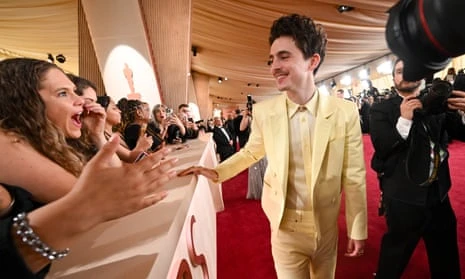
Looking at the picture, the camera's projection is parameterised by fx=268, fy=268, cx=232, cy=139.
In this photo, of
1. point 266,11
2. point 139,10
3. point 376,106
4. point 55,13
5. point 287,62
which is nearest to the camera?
point 287,62

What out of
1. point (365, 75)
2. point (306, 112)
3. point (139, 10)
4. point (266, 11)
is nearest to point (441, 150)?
point (306, 112)

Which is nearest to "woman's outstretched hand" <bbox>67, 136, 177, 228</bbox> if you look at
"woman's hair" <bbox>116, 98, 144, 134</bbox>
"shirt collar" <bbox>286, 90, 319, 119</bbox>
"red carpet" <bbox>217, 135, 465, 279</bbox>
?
"shirt collar" <bbox>286, 90, 319, 119</bbox>

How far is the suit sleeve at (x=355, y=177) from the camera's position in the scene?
3.93ft

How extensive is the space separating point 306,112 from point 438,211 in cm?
106

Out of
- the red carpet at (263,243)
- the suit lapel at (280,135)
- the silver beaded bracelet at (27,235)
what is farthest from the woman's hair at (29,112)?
the red carpet at (263,243)

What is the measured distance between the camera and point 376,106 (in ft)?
5.37

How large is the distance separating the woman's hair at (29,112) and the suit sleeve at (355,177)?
1.08 metres

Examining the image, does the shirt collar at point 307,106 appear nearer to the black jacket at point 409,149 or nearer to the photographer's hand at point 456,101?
the black jacket at point 409,149

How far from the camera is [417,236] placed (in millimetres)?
1557

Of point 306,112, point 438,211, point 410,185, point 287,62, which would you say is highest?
point 287,62

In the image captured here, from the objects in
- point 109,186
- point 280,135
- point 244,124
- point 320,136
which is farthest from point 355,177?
point 244,124

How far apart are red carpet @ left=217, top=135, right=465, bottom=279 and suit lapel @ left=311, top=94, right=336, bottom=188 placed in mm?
1450

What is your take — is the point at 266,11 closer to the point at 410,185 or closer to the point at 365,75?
the point at 410,185

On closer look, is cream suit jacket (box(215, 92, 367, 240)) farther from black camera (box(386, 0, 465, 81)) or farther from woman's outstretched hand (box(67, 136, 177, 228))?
woman's outstretched hand (box(67, 136, 177, 228))
